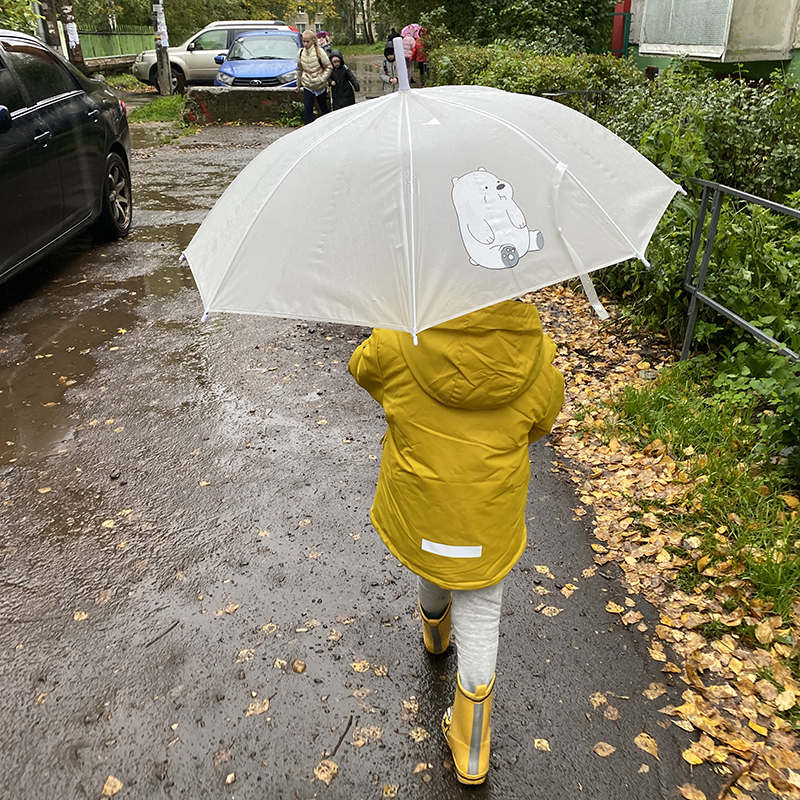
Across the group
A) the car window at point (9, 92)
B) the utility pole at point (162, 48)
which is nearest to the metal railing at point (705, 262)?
the car window at point (9, 92)

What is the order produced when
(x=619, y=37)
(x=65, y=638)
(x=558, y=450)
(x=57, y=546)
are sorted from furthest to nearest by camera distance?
(x=619, y=37) < (x=558, y=450) < (x=57, y=546) < (x=65, y=638)

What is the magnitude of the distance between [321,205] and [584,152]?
0.77 metres

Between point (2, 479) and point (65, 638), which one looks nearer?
point (65, 638)

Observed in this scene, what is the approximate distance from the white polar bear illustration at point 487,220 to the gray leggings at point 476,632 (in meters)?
0.98

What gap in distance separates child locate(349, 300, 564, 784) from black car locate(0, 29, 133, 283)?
14.8ft

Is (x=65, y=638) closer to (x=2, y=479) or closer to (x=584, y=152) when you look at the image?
(x=2, y=479)

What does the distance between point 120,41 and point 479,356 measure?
3973 cm

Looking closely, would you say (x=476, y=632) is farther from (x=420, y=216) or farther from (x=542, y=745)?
(x=420, y=216)

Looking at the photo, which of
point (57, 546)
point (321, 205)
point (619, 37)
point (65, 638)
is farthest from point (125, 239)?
point (619, 37)

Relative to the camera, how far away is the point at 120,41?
35156 mm

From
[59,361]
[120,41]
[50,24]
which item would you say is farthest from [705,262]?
[120,41]

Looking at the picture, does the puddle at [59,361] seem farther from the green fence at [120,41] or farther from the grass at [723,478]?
the green fence at [120,41]

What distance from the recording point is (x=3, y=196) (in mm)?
5348

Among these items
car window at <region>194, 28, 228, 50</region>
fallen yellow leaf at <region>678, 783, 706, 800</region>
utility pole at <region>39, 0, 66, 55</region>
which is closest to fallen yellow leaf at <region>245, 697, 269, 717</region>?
fallen yellow leaf at <region>678, 783, 706, 800</region>
